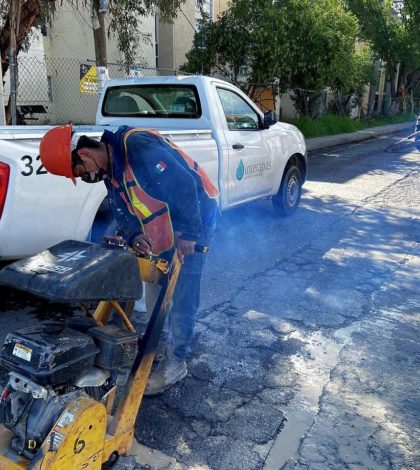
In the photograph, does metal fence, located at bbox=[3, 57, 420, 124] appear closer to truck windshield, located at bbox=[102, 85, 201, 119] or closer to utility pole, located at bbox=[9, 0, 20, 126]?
utility pole, located at bbox=[9, 0, 20, 126]

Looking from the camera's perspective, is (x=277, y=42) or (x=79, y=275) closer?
(x=79, y=275)

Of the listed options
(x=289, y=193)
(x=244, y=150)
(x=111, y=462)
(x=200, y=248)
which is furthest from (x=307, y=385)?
(x=289, y=193)

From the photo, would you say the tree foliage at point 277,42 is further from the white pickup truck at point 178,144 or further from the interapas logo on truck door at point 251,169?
the interapas logo on truck door at point 251,169

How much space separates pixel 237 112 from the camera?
6.13m

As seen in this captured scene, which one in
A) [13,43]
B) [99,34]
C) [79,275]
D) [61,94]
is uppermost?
[99,34]

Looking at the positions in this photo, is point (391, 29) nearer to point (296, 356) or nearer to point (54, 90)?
point (54, 90)

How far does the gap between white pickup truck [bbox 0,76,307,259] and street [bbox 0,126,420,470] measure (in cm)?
74

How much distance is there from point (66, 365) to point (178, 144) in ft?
10.6

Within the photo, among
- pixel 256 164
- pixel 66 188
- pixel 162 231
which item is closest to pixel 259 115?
pixel 256 164

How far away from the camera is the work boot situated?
3.05 metres

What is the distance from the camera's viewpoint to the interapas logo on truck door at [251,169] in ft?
19.5

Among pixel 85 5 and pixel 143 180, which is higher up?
pixel 85 5

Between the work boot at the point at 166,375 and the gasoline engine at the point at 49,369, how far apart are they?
95cm

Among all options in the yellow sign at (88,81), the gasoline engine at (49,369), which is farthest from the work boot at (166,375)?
the yellow sign at (88,81)
